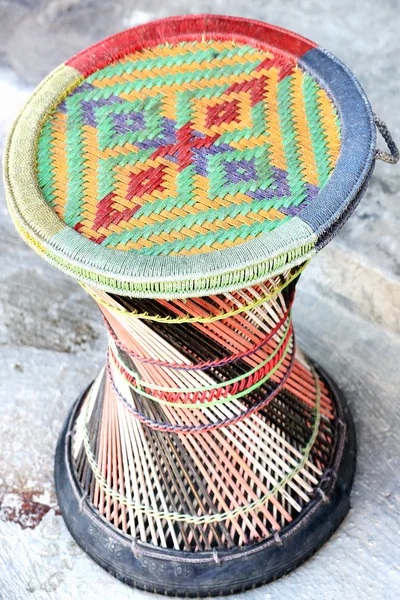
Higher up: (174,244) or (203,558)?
(174,244)

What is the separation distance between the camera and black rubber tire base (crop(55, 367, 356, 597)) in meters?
1.50

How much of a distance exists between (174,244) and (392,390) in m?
0.93

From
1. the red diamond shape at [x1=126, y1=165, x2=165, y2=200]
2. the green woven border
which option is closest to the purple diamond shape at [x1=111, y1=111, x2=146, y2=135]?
the red diamond shape at [x1=126, y1=165, x2=165, y2=200]

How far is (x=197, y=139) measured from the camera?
1.29m

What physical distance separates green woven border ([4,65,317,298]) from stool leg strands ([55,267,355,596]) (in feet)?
0.63

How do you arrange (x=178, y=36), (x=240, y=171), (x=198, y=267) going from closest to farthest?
(x=198, y=267) < (x=240, y=171) < (x=178, y=36)

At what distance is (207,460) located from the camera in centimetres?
147

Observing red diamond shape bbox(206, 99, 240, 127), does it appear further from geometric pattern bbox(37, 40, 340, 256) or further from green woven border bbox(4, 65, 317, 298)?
green woven border bbox(4, 65, 317, 298)

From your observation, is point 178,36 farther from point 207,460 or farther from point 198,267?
point 207,460

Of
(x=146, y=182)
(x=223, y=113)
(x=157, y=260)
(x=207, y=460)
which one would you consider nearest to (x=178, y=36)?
(x=223, y=113)

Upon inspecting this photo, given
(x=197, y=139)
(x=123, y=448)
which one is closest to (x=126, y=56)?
(x=197, y=139)

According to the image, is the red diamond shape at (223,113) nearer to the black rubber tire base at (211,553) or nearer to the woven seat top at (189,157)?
the woven seat top at (189,157)

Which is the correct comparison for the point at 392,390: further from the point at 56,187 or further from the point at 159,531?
the point at 56,187

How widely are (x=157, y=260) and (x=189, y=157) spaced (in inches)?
9.6
